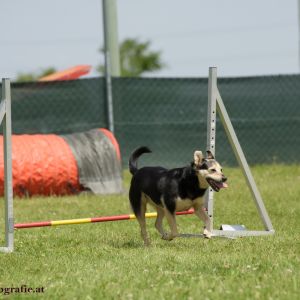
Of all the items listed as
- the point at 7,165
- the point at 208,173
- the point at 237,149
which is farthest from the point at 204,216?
the point at 7,165

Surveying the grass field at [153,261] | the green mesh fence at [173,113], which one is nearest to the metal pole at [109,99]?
the green mesh fence at [173,113]

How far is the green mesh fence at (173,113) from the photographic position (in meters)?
15.0

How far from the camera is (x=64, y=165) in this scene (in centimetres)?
1239

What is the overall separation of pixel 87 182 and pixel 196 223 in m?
3.35

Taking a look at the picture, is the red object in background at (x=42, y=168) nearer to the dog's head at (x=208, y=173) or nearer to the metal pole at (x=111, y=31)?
the metal pole at (x=111, y=31)

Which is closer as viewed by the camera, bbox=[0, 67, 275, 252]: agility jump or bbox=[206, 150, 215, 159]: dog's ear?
bbox=[0, 67, 275, 252]: agility jump

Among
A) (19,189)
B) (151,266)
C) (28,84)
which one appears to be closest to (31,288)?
(151,266)

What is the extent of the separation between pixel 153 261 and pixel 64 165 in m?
6.21

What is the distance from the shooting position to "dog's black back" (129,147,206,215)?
727 centimetres

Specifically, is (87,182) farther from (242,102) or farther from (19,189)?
(242,102)

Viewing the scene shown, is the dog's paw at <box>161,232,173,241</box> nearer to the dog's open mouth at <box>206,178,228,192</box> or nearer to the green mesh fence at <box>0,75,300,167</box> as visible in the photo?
the dog's open mouth at <box>206,178,228,192</box>

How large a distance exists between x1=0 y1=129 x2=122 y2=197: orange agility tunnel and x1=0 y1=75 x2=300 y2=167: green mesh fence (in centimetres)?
221

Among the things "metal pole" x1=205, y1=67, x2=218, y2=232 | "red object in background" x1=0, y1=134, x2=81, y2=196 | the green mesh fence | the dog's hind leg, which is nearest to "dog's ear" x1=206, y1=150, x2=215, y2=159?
"metal pole" x1=205, y1=67, x2=218, y2=232

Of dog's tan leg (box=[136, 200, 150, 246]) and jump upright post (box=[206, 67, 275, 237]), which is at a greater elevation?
jump upright post (box=[206, 67, 275, 237])
